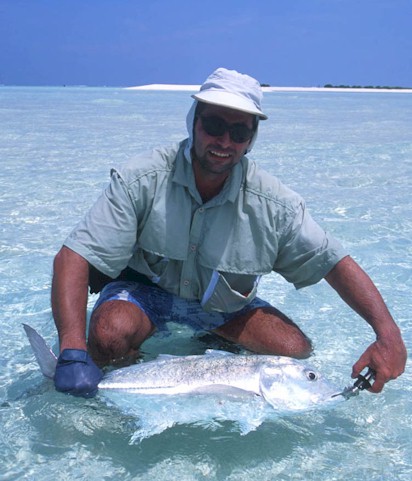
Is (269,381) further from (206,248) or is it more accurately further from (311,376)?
(206,248)

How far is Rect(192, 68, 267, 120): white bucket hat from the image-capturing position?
2891mm

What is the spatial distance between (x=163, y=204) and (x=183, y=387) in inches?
38.6

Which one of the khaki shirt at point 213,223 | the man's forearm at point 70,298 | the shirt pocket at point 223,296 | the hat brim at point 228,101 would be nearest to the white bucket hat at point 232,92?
the hat brim at point 228,101

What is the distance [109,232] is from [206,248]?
53cm

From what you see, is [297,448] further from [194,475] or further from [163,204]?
[163,204]

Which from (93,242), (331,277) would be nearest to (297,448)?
(331,277)

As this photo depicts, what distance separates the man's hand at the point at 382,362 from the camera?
107 inches

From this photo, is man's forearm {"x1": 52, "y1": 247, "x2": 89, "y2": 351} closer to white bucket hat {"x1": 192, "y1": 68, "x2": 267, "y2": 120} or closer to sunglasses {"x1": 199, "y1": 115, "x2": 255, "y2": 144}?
sunglasses {"x1": 199, "y1": 115, "x2": 255, "y2": 144}

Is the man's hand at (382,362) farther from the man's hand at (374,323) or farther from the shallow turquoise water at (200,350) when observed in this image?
the shallow turquoise water at (200,350)

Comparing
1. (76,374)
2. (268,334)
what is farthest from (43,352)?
(268,334)

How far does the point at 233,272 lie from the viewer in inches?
126

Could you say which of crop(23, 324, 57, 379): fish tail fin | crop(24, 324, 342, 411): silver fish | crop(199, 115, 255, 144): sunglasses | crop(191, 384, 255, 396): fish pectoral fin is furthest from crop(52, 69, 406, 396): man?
crop(191, 384, 255, 396): fish pectoral fin

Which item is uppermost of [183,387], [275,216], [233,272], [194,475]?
[275,216]

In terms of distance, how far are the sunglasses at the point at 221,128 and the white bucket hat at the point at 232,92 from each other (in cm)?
10
